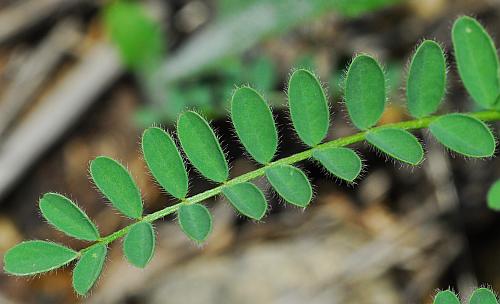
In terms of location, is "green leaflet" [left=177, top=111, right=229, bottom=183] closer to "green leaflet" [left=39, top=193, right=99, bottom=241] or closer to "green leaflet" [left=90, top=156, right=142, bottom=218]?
"green leaflet" [left=90, top=156, right=142, bottom=218]

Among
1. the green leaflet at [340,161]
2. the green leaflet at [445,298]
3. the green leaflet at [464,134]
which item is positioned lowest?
the green leaflet at [445,298]

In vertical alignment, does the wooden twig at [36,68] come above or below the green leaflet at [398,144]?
below

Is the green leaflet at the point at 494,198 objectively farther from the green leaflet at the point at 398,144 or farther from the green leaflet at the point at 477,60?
the green leaflet at the point at 398,144

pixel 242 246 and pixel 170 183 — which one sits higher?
pixel 170 183

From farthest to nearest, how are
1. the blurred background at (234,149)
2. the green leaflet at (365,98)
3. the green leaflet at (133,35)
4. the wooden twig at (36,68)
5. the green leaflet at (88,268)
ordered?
1. the wooden twig at (36,68)
2. the green leaflet at (133,35)
3. the blurred background at (234,149)
4. the green leaflet at (365,98)
5. the green leaflet at (88,268)

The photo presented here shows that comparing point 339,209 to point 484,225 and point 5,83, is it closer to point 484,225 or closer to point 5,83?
point 484,225

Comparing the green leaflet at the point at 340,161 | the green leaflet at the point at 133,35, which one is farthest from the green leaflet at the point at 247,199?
the green leaflet at the point at 133,35

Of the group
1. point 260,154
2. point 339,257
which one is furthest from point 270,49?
point 260,154

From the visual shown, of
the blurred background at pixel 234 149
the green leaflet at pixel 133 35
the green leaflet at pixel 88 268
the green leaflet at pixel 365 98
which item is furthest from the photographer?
the green leaflet at pixel 133 35
